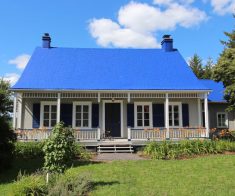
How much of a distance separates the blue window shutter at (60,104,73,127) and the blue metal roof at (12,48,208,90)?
1.60 meters

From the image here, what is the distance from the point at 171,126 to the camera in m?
21.7

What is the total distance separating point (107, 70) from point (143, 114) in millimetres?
4107

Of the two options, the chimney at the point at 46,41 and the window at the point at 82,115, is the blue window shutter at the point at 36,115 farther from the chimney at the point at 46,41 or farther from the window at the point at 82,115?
the chimney at the point at 46,41

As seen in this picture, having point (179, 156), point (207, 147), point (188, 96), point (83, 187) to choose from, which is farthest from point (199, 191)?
point (188, 96)

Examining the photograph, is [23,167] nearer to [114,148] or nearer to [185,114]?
[114,148]

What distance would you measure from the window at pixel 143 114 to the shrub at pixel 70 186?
1176cm

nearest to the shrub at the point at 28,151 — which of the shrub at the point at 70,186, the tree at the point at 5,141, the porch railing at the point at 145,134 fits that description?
the tree at the point at 5,141

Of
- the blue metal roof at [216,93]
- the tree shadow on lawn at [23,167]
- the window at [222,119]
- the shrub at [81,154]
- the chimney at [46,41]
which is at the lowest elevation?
the tree shadow on lawn at [23,167]

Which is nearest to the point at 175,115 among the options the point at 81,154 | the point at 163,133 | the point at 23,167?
the point at 163,133

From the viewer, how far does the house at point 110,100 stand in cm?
1998

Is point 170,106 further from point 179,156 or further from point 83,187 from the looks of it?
point 83,187

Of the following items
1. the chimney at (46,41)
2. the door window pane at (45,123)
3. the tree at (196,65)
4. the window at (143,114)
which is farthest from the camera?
the tree at (196,65)

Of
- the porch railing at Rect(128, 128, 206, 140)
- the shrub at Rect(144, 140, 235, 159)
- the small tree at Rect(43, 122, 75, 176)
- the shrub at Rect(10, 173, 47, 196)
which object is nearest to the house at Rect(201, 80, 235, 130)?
the porch railing at Rect(128, 128, 206, 140)

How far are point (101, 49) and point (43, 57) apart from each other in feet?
15.3
